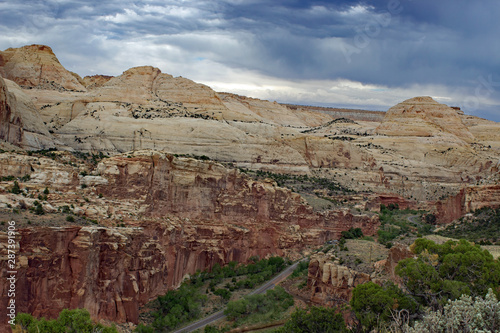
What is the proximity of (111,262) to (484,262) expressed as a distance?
735 inches

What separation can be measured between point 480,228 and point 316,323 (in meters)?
24.1

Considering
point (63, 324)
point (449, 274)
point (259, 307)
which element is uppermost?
point (449, 274)

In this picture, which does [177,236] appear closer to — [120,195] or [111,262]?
[120,195]

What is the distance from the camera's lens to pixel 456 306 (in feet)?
59.4

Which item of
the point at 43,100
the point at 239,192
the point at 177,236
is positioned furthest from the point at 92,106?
the point at 177,236

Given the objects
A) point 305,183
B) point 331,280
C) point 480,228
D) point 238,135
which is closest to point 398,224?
Answer: point 305,183

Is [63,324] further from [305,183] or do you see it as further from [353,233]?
[305,183]

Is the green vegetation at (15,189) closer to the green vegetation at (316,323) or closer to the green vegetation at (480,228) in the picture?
the green vegetation at (316,323)

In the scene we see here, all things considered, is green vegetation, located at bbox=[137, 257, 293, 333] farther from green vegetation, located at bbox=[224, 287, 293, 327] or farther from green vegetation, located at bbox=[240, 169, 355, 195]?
green vegetation, located at bbox=[240, 169, 355, 195]

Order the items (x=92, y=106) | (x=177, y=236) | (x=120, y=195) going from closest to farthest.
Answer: (x=120, y=195) < (x=177, y=236) < (x=92, y=106)

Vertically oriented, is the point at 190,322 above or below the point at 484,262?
below

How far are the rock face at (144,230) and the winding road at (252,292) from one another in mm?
3185

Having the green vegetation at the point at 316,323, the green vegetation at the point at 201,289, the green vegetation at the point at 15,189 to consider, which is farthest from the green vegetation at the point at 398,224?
the green vegetation at the point at 15,189

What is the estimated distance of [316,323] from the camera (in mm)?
24812
